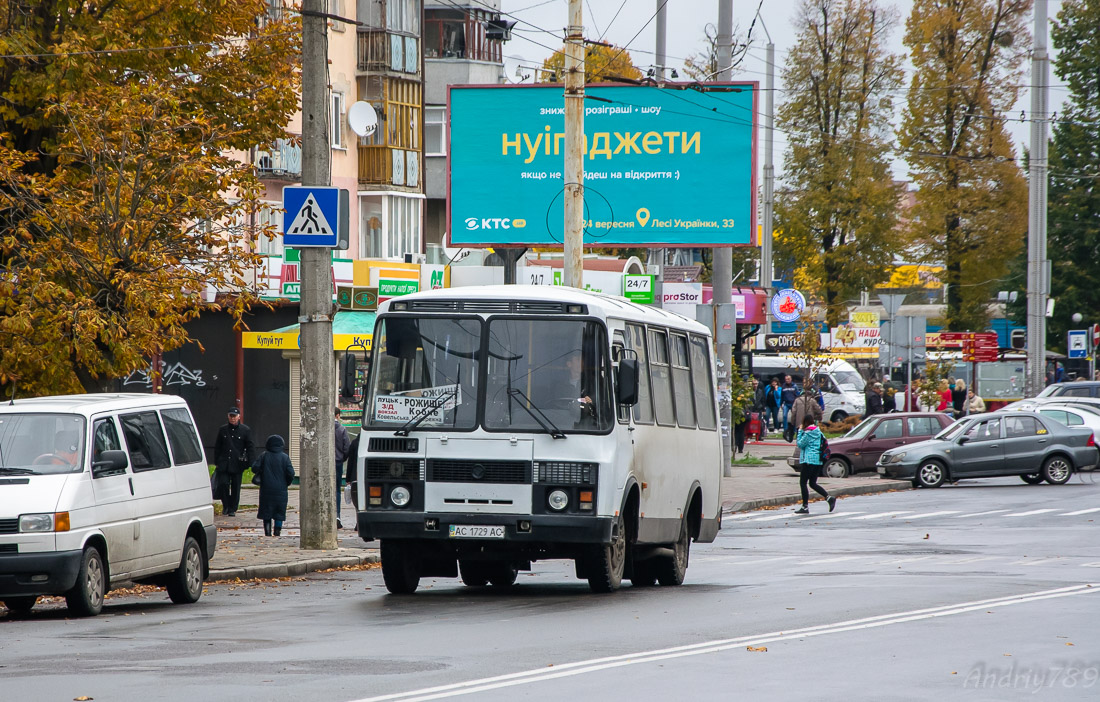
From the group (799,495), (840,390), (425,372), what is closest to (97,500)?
(425,372)

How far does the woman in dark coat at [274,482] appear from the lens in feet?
74.4

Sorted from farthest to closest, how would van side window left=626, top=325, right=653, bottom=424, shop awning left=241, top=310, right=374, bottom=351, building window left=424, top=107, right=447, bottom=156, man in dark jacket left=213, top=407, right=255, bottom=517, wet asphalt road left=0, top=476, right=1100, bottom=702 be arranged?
building window left=424, top=107, right=447, bottom=156
shop awning left=241, top=310, right=374, bottom=351
man in dark jacket left=213, top=407, right=255, bottom=517
van side window left=626, top=325, right=653, bottom=424
wet asphalt road left=0, top=476, right=1100, bottom=702

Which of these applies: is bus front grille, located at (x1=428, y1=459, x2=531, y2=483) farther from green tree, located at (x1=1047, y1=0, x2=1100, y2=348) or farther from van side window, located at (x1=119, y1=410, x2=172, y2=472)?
green tree, located at (x1=1047, y1=0, x2=1100, y2=348)

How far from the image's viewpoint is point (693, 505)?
18156mm

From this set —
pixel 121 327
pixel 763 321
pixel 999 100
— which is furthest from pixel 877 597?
pixel 999 100

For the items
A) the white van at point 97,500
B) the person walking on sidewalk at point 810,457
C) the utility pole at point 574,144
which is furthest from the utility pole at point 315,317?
the person walking on sidewalk at point 810,457

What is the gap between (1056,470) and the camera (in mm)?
34281

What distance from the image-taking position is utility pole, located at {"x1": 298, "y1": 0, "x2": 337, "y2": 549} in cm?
1942

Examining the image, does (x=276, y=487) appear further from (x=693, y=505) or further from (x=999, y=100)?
(x=999, y=100)

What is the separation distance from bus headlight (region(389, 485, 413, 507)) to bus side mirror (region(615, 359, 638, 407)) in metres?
2.01

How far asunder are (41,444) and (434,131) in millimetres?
42965

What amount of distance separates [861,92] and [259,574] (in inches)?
2040

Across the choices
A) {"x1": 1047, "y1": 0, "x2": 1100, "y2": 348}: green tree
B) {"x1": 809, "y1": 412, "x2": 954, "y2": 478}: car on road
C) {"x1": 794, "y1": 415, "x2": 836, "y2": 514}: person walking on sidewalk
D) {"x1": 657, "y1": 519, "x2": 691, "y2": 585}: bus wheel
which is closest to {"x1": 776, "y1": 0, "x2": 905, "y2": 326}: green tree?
{"x1": 1047, "y1": 0, "x2": 1100, "y2": 348}: green tree

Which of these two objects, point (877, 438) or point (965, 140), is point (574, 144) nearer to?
point (877, 438)
